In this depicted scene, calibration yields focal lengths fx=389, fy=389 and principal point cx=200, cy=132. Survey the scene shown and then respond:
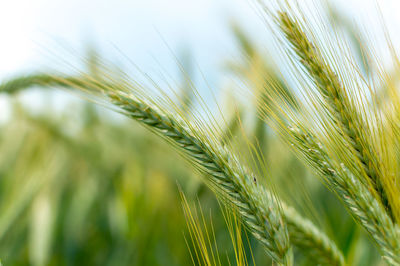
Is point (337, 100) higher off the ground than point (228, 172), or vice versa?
point (337, 100)

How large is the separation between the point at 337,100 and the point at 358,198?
13 cm

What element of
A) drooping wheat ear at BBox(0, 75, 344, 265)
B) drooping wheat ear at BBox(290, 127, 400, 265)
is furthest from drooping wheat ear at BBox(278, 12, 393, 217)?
drooping wheat ear at BBox(0, 75, 344, 265)

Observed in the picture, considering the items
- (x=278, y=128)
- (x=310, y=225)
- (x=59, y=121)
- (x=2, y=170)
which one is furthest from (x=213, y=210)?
(x=2, y=170)

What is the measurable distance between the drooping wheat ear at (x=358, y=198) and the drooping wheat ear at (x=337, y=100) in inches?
1.0

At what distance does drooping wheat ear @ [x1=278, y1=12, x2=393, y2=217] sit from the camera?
522 millimetres

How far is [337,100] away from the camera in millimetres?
536

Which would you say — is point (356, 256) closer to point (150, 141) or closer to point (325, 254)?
point (325, 254)

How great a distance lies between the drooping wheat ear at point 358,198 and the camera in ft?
1.56

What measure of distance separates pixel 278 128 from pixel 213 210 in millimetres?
554

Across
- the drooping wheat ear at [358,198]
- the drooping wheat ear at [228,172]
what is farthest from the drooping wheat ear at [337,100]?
the drooping wheat ear at [228,172]

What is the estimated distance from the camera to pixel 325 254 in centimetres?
63

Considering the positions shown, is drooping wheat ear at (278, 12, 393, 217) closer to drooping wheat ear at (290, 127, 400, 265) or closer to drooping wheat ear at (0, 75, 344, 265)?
drooping wheat ear at (290, 127, 400, 265)

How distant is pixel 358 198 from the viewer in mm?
500

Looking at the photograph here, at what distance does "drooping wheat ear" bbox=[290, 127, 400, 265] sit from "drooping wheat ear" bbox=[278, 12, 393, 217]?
25mm
